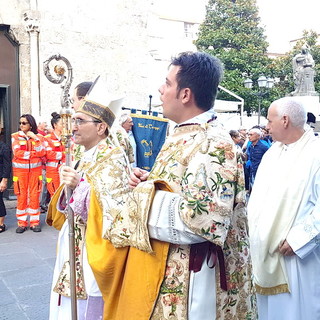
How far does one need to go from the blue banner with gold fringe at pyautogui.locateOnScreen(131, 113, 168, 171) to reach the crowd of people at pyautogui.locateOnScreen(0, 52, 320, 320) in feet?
11.4

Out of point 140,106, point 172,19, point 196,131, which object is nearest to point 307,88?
point 140,106

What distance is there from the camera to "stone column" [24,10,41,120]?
8.65 metres

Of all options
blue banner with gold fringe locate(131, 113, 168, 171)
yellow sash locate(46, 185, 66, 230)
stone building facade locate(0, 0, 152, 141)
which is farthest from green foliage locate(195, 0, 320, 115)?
yellow sash locate(46, 185, 66, 230)

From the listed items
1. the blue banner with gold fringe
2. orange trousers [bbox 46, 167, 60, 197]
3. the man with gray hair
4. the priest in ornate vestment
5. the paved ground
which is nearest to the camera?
the priest in ornate vestment

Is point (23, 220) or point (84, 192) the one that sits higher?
point (84, 192)

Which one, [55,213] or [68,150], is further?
[55,213]

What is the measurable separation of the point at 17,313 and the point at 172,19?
130ft

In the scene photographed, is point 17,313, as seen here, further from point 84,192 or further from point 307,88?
point 307,88

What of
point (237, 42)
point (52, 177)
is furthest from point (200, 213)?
point (237, 42)

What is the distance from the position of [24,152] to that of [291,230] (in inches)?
203

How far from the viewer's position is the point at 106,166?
2.41 metres

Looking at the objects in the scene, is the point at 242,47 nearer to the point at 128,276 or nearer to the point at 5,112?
the point at 5,112

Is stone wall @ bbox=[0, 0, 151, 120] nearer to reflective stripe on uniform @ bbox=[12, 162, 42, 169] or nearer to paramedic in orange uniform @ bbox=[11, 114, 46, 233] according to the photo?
paramedic in orange uniform @ bbox=[11, 114, 46, 233]

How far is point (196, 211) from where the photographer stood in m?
1.61
